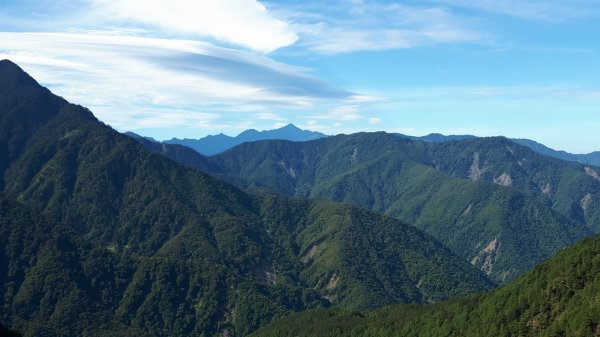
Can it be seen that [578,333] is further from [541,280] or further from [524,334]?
[541,280]

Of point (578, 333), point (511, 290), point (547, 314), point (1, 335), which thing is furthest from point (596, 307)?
point (1, 335)

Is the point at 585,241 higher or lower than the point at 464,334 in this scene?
higher

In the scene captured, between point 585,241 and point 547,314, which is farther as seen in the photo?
point 585,241

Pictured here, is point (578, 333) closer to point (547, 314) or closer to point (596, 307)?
point (596, 307)

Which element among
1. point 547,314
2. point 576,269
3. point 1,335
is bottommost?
point 1,335

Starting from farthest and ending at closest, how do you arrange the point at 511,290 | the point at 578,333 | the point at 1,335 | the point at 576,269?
the point at 511,290
the point at 576,269
the point at 1,335
the point at 578,333

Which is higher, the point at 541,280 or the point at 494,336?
the point at 541,280

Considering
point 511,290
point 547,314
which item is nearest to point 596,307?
point 547,314

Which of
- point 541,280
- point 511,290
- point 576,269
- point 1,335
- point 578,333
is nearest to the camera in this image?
point 578,333

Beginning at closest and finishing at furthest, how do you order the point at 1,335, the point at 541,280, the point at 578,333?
1. the point at 578,333
2. the point at 1,335
3. the point at 541,280
